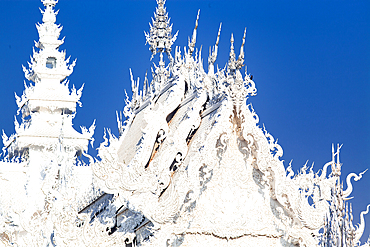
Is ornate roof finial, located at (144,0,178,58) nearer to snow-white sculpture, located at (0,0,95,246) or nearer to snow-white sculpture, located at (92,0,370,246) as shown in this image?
snow-white sculpture, located at (92,0,370,246)

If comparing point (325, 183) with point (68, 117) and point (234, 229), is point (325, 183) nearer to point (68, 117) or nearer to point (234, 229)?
point (234, 229)

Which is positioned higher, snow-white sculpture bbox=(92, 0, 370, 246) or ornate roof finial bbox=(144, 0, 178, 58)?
ornate roof finial bbox=(144, 0, 178, 58)

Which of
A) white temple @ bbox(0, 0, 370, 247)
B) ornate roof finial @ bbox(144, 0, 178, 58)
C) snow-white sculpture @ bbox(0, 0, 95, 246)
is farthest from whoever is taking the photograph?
snow-white sculpture @ bbox(0, 0, 95, 246)

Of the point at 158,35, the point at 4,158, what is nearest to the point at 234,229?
the point at 158,35

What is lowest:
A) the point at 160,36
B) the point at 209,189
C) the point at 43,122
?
the point at 209,189

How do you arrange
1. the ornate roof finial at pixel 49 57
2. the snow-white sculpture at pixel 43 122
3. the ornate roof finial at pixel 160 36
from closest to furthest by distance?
the ornate roof finial at pixel 160 36
the snow-white sculpture at pixel 43 122
the ornate roof finial at pixel 49 57

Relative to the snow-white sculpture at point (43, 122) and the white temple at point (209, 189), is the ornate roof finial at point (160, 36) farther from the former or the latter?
the snow-white sculpture at point (43, 122)

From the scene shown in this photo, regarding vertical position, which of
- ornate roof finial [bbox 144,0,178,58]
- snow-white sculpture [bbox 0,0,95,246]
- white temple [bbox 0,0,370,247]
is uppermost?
snow-white sculpture [bbox 0,0,95,246]

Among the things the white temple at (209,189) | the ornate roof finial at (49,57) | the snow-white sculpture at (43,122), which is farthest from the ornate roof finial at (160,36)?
the ornate roof finial at (49,57)

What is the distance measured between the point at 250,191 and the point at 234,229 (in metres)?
0.66

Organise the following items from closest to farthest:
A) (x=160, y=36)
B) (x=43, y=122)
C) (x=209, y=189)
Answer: (x=209, y=189), (x=160, y=36), (x=43, y=122)

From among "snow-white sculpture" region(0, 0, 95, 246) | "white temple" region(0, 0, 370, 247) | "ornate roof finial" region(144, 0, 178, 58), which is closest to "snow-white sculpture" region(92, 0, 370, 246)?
"white temple" region(0, 0, 370, 247)

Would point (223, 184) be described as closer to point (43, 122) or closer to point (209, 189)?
point (209, 189)

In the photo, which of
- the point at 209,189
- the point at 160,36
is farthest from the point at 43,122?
the point at 209,189
